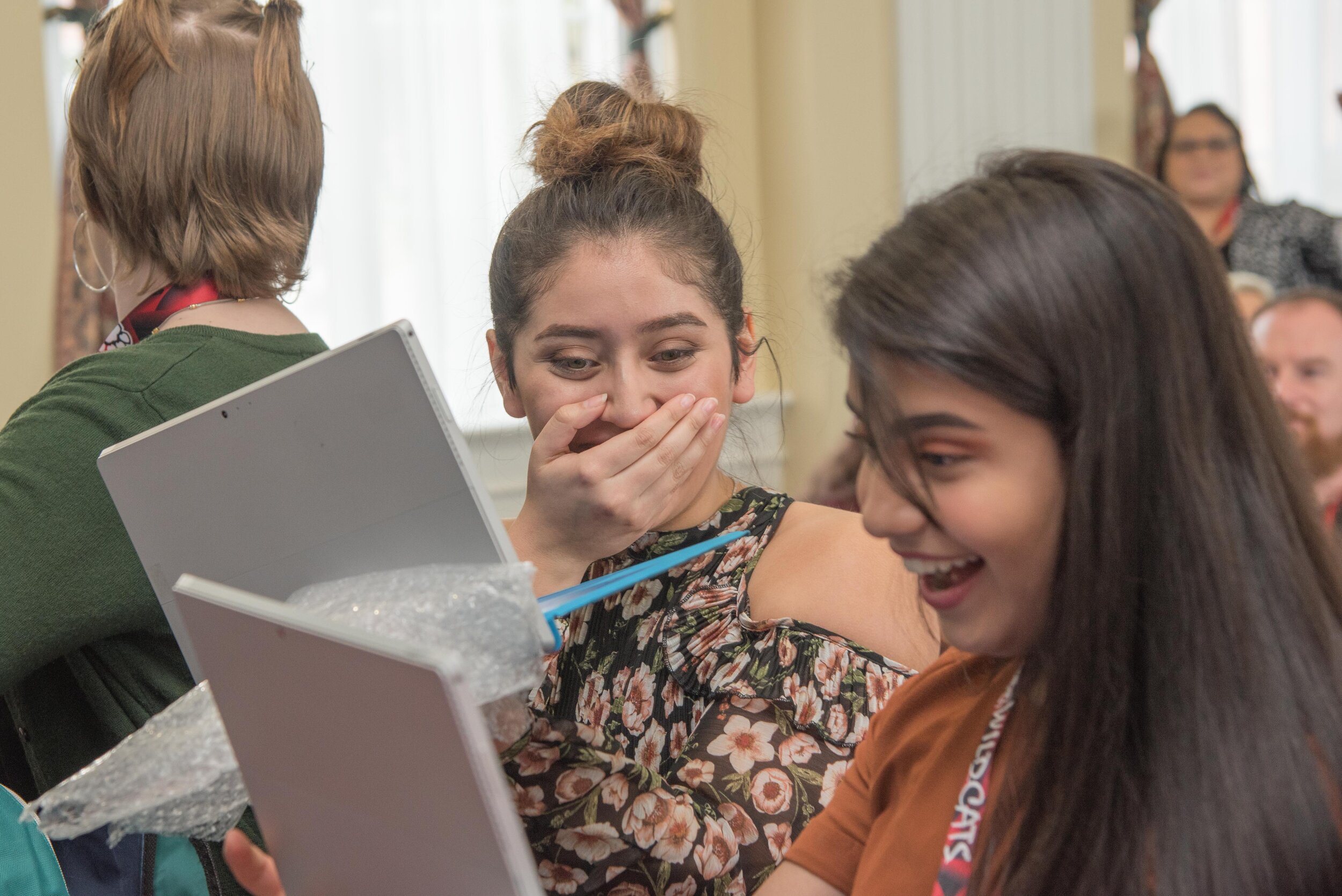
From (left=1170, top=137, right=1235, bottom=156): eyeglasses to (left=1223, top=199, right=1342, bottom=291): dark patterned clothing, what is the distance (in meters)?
0.20

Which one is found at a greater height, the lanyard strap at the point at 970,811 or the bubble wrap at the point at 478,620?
the bubble wrap at the point at 478,620

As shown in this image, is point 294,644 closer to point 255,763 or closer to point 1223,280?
point 255,763

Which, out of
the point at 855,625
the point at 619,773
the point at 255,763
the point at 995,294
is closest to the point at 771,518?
the point at 855,625

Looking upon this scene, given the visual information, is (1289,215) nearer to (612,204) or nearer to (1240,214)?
(1240,214)

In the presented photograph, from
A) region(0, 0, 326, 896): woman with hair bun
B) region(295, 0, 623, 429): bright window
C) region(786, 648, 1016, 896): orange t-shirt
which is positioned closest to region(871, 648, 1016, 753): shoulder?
region(786, 648, 1016, 896): orange t-shirt

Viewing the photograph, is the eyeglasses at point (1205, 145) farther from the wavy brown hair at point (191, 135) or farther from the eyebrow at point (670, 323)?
the wavy brown hair at point (191, 135)

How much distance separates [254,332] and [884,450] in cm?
68

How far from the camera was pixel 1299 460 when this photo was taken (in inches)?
28.3

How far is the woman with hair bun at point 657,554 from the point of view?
0.89 metres

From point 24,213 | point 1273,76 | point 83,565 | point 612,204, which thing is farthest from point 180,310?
point 1273,76

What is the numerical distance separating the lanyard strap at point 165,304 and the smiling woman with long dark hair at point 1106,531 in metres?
0.69

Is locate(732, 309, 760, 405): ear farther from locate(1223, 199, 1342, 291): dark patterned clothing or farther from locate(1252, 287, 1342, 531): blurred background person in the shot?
Result: locate(1223, 199, 1342, 291): dark patterned clothing

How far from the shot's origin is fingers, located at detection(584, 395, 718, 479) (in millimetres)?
1069

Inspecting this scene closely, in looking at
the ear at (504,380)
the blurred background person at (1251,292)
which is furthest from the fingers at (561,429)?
the blurred background person at (1251,292)
